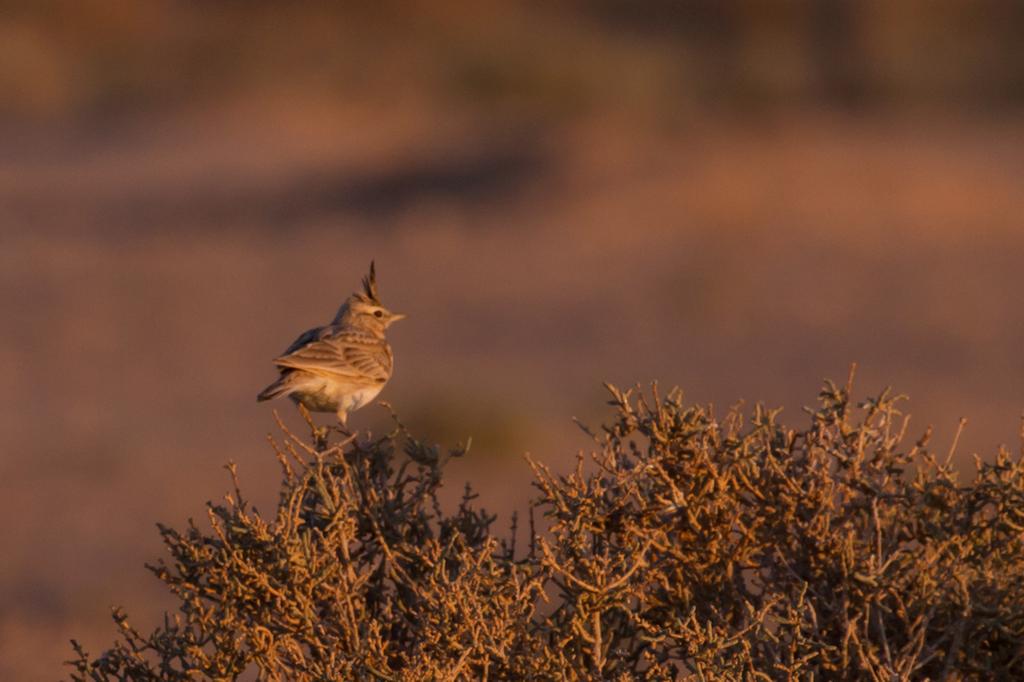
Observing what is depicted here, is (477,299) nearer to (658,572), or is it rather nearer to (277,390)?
(277,390)

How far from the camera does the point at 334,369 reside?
530 cm

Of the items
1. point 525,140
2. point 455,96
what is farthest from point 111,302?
point 455,96

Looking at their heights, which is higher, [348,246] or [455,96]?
[455,96]

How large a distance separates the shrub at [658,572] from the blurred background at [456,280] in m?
4.61

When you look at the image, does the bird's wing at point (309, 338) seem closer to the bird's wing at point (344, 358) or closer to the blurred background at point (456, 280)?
the bird's wing at point (344, 358)

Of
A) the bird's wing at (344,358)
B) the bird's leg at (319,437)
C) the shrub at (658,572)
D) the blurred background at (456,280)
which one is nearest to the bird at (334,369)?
the bird's wing at (344,358)

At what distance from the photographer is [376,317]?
233 inches

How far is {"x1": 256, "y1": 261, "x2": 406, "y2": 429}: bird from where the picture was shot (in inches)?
208

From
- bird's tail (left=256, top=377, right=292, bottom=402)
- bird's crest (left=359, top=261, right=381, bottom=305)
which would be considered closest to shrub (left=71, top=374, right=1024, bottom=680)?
bird's tail (left=256, top=377, right=292, bottom=402)

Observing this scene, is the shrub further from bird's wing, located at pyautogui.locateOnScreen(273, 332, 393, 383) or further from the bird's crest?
the bird's crest

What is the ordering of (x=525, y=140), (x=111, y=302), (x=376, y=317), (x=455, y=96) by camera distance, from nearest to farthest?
(x=376, y=317), (x=111, y=302), (x=525, y=140), (x=455, y=96)

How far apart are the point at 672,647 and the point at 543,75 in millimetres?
43855

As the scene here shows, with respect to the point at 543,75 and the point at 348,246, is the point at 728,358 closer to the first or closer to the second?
the point at 348,246

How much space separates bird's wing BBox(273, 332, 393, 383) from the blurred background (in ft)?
12.3
